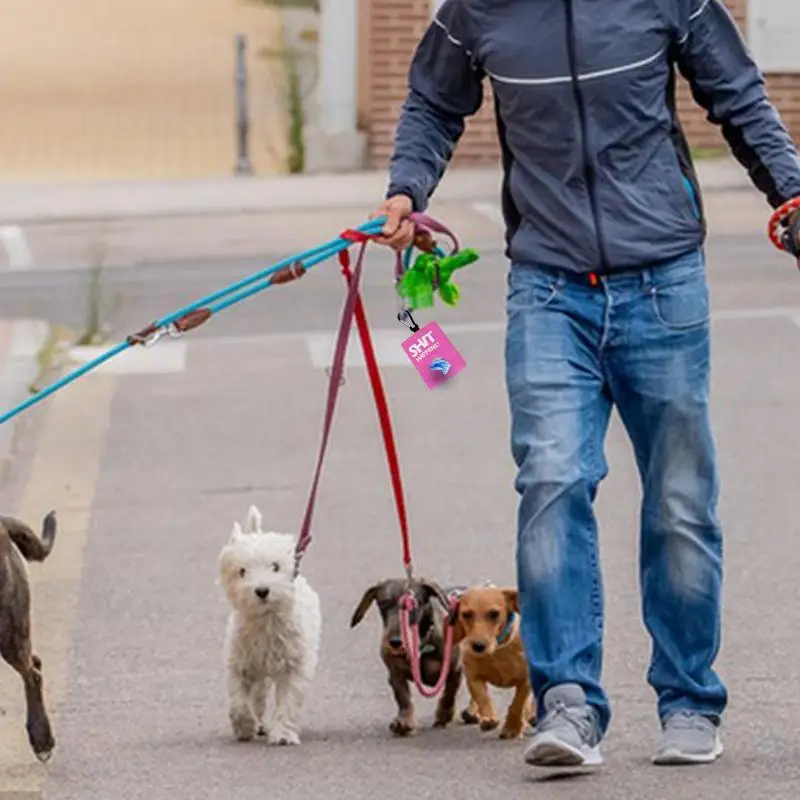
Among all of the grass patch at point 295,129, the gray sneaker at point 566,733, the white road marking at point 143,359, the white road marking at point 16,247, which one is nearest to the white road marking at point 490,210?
the white road marking at point 16,247

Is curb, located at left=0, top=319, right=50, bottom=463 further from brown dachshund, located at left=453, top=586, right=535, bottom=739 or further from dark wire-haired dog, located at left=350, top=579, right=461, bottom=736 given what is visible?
brown dachshund, located at left=453, top=586, right=535, bottom=739

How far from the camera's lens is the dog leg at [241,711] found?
23.5 feet

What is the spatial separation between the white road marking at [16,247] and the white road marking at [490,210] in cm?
375

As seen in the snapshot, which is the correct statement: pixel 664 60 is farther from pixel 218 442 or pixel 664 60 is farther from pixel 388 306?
pixel 388 306

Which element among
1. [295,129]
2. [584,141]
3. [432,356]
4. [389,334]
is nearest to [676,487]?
[432,356]

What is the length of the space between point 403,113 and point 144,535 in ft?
12.8

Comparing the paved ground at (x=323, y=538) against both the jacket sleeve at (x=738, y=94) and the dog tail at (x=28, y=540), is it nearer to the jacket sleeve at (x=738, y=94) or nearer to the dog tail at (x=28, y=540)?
the dog tail at (x=28, y=540)

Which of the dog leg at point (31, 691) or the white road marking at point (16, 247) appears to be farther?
the white road marking at point (16, 247)

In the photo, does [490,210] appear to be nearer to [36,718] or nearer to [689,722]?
[36,718]

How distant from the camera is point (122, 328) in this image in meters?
16.7

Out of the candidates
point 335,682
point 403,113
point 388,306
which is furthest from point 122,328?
point 403,113

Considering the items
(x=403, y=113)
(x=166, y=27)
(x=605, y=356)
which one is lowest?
(x=605, y=356)

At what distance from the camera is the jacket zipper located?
6.28 m

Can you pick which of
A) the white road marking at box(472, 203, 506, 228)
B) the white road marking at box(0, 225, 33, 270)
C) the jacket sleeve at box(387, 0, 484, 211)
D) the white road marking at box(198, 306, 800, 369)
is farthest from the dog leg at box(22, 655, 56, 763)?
the white road marking at box(472, 203, 506, 228)
